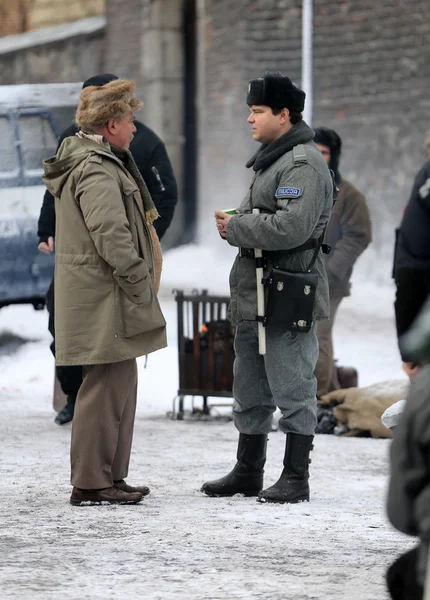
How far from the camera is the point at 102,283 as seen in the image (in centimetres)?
548

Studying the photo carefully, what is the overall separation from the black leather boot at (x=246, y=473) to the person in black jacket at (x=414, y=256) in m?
0.85

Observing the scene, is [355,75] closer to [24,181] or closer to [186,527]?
[24,181]

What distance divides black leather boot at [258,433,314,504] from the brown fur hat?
1507mm

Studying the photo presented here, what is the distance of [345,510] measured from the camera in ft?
18.7

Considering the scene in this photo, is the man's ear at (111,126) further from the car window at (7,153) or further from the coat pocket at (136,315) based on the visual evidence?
the car window at (7,153)

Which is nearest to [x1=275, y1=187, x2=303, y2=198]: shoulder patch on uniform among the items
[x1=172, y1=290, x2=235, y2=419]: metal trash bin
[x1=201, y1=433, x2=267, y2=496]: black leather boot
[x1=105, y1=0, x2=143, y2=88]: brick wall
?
[x1=201, y1=433, x2=267, y2=496]: black leather boot

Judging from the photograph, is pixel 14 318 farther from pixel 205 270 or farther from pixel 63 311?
pixel 63 311

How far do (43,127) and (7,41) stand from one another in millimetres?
12285

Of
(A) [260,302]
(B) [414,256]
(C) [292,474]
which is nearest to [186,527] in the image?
(C) [292,474]

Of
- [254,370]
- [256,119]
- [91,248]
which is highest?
[256,119]

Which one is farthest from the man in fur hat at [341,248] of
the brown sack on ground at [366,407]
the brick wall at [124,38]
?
the brick wall at [124,38]

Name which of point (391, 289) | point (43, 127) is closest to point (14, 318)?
point (43, 127)

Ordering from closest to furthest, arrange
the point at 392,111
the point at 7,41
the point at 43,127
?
the point at 43,127 → the point at 392,111 → the point at 7,41

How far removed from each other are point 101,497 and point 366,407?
2.91 m
